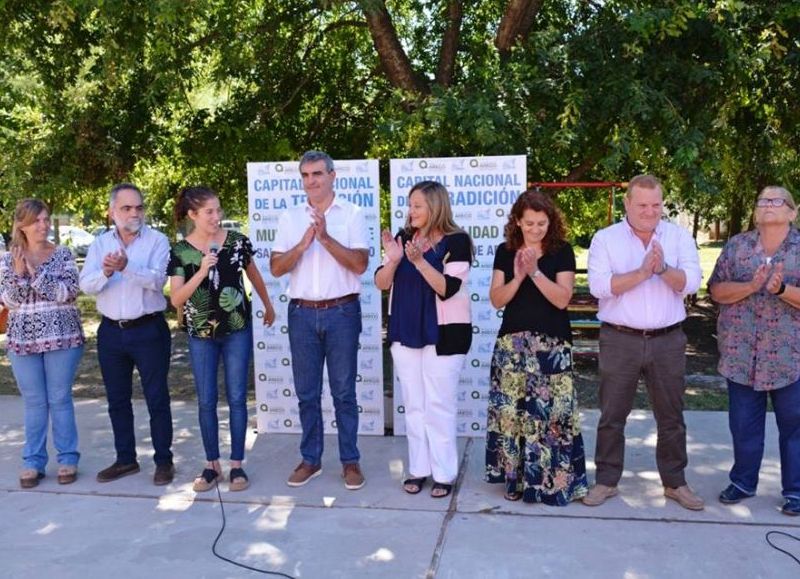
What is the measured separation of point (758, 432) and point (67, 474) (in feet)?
13.6

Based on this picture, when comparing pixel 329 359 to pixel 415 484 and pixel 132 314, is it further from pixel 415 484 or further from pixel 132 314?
pixel 132 314

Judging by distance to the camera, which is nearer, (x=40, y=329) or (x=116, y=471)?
(x=40, y=329)

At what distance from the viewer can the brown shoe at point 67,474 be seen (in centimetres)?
496

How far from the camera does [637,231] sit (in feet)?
14.1

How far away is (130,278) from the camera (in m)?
4.69

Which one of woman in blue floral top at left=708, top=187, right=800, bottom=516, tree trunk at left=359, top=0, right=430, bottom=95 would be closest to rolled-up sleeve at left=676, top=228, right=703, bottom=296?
woman in blue floral top at left=708, top=187, right=800, bottom=516

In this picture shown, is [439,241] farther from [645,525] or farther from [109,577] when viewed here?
[109,577]

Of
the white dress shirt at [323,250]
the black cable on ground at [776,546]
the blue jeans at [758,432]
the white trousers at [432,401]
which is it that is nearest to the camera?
the black cable on ground at [776,546]

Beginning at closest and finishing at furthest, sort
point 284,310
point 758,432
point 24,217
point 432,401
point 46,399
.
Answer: point 758,432 < point 432,401 < point 24,217 < point 46,399 < point 284,310

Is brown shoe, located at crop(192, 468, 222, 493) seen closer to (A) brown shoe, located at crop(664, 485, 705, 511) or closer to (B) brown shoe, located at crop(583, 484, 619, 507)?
(B) brown shoe, located at crop(583, 484, 619, 507)

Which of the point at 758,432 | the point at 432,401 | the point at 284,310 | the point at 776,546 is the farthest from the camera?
the point at 284,310

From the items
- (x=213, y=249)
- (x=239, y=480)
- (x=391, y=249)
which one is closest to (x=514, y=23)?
(x=391, y=249)

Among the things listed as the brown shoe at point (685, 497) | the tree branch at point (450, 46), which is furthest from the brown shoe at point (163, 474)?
the tree branch at point (450, 46)

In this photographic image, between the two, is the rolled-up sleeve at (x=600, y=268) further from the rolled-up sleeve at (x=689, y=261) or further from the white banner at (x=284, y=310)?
the white banner at (x=284, y=310)
